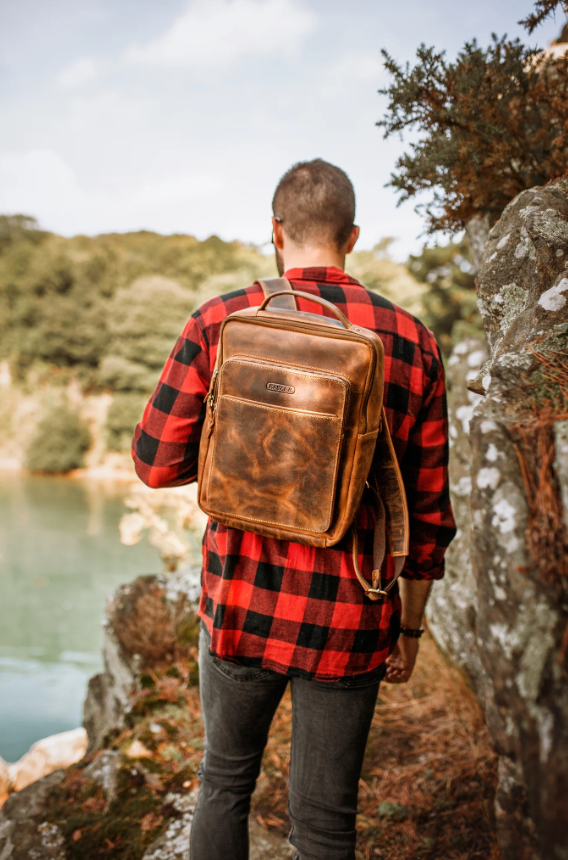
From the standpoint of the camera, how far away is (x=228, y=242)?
25734mm

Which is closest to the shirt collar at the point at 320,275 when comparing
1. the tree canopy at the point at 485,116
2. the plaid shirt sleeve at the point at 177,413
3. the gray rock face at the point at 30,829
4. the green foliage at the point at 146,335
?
the plaid shirt sleeve at the point at 177,413

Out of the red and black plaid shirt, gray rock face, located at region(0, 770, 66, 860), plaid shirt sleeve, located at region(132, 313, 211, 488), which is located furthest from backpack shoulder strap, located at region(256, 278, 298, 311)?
gray rock face, located at region(0, 770, 66, 860)

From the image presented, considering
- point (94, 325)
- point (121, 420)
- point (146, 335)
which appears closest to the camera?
point (121, 420)

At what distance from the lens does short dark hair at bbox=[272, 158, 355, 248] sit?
4.08 feet

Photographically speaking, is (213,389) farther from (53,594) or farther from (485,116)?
(53,594)

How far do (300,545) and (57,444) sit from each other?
1865 centimetres

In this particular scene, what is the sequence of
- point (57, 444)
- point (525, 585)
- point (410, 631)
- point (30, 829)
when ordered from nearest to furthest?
point (525, 585) < point (410, 631) < point (30, 829) < point (57, 444)

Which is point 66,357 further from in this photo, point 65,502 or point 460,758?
point 460,758

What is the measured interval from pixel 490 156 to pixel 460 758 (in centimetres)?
226

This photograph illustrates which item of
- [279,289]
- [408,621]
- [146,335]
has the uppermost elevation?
[146,335]

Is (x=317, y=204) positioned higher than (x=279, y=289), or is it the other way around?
(x=317, y=204)

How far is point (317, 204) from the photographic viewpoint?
1.24 m

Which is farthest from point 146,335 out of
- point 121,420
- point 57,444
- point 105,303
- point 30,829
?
point 30,829

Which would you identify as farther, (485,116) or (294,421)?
(485,116)
